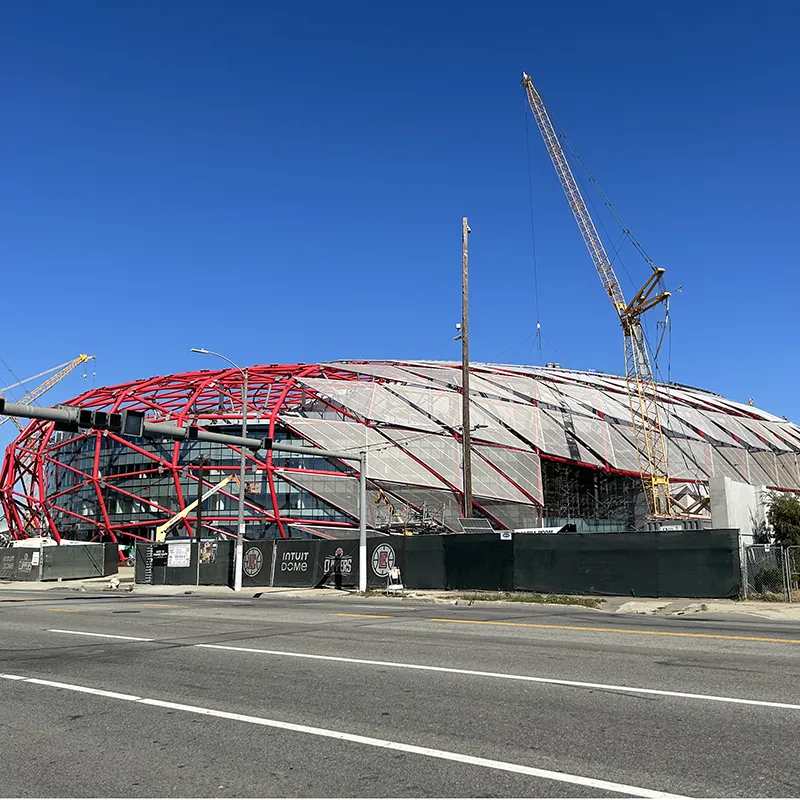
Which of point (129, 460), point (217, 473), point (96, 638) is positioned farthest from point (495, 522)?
point (96, 638)

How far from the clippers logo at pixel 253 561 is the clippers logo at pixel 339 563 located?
3.68 m

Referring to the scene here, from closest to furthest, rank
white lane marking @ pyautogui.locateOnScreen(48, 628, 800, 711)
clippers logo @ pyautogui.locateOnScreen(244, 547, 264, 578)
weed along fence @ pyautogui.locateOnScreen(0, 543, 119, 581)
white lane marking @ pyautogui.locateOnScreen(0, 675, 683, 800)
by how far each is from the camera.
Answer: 1. white lane marking @ pyautogui.locateOnScreen(0, 675, 683, 800)
2. white lane marking @ pyautogui.locateOnScreen(48, 628, 800, 711)
3. clippers logo @ pyautogui.locateOnScreen(244, 547, 264, 578)
4. weed along fence @ pyautogui.locateOnScreen(0, 543, 119, 581)

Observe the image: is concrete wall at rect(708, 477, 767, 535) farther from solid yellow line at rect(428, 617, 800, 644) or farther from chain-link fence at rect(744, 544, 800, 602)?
solid yellow line at rect(428, 617, 800, 644)

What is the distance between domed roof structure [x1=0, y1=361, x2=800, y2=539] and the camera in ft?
171

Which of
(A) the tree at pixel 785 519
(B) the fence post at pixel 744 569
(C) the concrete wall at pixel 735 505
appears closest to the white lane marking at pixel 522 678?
(B) the fence post at pixel 744 569

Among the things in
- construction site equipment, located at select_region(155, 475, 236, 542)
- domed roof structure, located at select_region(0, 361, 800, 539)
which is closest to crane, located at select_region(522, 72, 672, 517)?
domed roof structure, located at select_region(0, 361, 800, 539)

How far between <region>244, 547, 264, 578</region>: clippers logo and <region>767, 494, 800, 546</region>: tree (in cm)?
2294

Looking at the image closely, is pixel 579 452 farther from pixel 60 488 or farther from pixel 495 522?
pixel 60 488

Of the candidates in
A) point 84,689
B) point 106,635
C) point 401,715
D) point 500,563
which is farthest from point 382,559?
point 401,715

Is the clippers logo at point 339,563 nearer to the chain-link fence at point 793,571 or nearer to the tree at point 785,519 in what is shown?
the chain-link fence at point 793,571

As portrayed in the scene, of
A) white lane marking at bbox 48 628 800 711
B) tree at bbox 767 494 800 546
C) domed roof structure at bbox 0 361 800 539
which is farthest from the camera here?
domed roof structure at bbox 0 361 800 539

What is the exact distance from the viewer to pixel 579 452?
192 ft

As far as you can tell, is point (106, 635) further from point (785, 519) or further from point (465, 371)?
point (785, 519)

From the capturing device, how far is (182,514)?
50.7 metres
